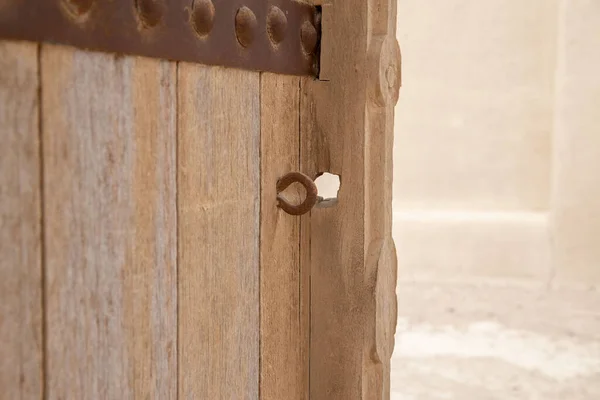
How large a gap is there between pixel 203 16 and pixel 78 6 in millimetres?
143

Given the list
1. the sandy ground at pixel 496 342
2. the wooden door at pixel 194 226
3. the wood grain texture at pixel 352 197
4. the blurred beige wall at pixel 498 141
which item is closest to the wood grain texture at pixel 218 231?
the wooden door at pixel 194 226

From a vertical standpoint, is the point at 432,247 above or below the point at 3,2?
below

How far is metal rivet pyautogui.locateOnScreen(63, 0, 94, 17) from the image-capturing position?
45 cm

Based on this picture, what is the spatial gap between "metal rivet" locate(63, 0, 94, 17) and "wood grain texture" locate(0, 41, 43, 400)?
0.04 m

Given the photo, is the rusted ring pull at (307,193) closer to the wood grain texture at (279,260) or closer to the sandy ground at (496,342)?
the wood grain texture at (279,260)

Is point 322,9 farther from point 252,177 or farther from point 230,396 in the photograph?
point 230,396

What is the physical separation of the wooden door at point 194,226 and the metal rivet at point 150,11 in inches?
1.1

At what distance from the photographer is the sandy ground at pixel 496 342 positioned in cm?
234

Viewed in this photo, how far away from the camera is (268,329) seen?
74 cm

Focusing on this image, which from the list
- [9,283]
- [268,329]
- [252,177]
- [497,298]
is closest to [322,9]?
[252,177]

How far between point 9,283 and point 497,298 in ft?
10.4

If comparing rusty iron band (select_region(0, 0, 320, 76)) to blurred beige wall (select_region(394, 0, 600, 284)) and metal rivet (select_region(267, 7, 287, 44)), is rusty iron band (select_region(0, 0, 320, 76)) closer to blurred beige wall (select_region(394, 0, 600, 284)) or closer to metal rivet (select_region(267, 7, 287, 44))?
metal rivet (select_region(267, 7, 287, 44))

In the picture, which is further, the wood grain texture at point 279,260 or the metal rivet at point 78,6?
the wood grain texture at point 279,260

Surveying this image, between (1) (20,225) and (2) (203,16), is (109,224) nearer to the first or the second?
(1) (20,225)
